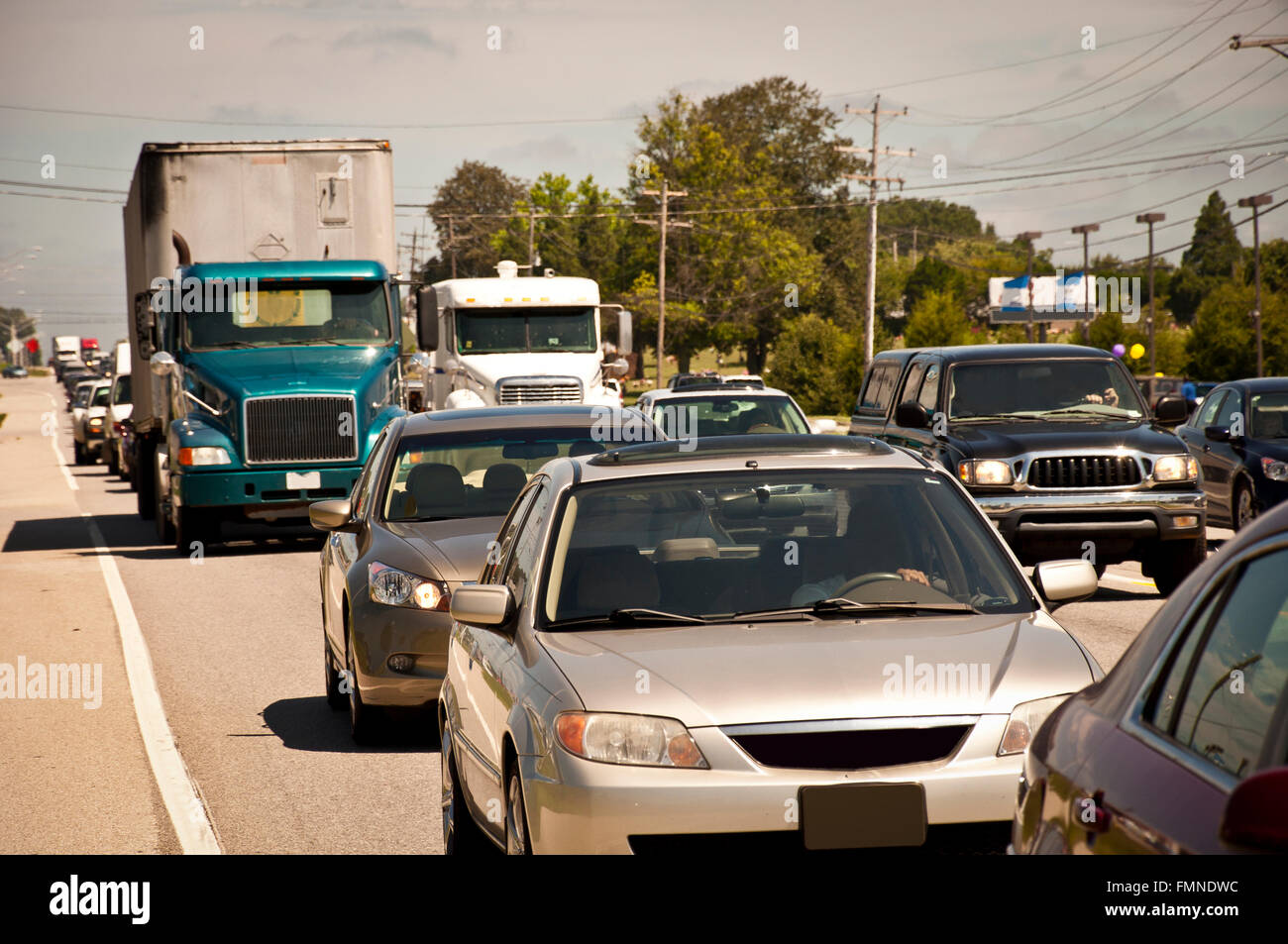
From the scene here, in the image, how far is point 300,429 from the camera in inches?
810

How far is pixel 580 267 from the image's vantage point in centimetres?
10800

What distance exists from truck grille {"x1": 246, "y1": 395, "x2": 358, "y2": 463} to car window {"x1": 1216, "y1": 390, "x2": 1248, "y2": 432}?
993 cm

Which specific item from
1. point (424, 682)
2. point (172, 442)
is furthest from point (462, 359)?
point (424, 682)

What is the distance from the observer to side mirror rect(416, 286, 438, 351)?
68.5 ft

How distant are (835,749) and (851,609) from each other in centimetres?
92

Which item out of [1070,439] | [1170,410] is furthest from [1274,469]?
[1070,439]

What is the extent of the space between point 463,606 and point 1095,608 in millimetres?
9419

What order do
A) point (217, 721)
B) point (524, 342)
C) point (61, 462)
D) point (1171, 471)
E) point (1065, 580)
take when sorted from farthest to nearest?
point (61, 462), point (524, 342), point (1171, 471), point (217, 721), point (1065, 580)

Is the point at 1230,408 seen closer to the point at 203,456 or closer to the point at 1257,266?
the point at 203,456

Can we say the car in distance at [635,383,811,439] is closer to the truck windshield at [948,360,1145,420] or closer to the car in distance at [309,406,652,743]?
the truck windshield at [948,360,1145,420]

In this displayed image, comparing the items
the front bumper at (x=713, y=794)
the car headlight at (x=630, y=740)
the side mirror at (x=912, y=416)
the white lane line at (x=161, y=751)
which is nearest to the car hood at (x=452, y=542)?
the white lane line at (x=161, y=751)

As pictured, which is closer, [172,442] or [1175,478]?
[1175,478]
